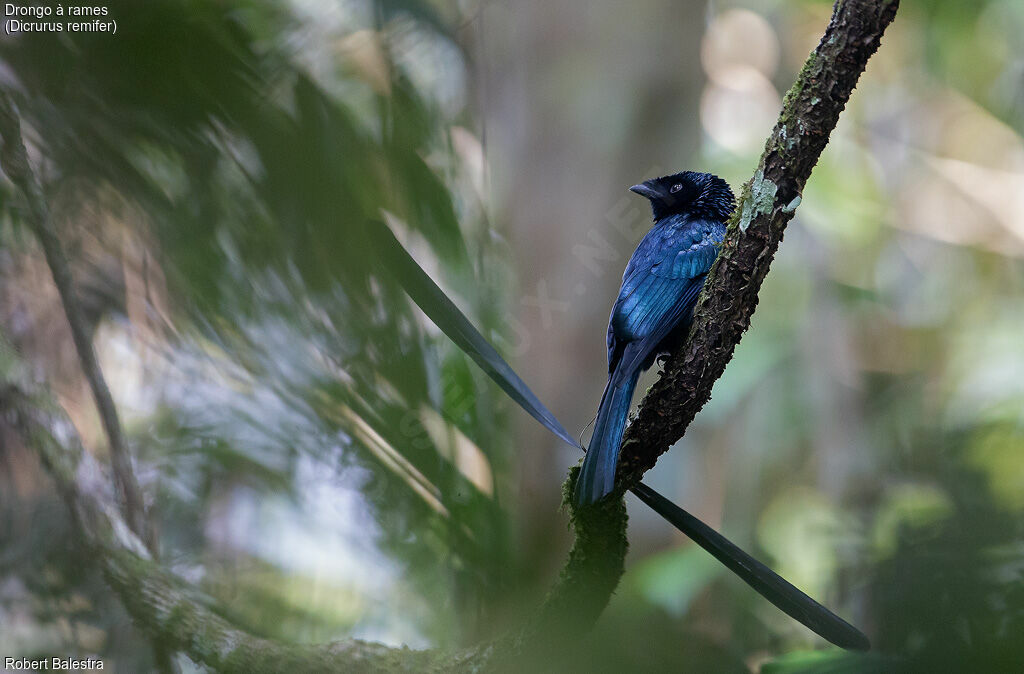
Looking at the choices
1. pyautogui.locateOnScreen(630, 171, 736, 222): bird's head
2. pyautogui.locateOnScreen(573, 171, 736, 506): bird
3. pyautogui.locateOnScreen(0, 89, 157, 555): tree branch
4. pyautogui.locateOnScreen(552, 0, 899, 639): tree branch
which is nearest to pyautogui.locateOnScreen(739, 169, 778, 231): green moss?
pyautogui.locateOnScreen(552, 0, 899, 639): tree branch

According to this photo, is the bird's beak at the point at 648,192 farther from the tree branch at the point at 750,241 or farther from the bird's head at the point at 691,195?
the tree branch at the point at 750,241

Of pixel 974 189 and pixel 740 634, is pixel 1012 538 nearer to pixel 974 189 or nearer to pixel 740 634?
pixel 740 634

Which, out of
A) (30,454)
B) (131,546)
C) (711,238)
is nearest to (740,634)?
(711,238)

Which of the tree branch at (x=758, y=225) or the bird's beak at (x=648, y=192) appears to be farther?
the bird's beak at (x=648, y=192)

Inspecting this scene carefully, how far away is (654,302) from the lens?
174 centimetres

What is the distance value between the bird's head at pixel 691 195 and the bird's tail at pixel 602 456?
83 cm

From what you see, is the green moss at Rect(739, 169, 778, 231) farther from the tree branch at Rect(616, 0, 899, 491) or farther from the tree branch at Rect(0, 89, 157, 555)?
the tree branch at Rect(0, 89, 157, 555)

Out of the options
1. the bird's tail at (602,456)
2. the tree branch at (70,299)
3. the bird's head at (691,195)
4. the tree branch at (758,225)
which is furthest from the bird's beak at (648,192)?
the tree branch at (70,299)

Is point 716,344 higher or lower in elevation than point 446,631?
higher

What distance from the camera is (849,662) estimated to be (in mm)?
512

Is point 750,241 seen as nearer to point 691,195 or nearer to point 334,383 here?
point 691,195

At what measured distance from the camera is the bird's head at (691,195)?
2117mm

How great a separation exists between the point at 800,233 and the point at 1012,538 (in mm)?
4356

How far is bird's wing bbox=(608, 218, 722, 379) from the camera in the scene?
1671 mm
